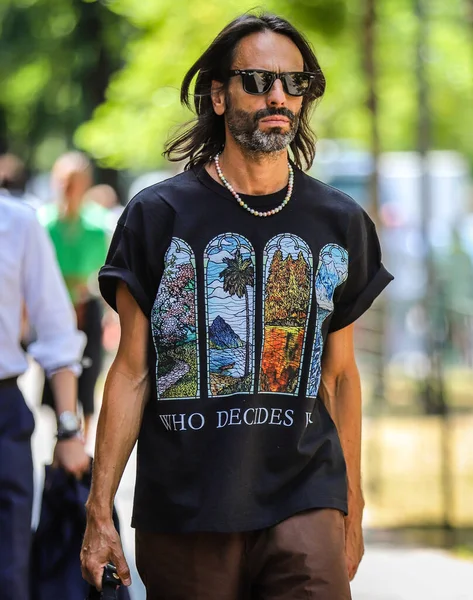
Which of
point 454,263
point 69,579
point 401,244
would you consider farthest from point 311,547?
point 401,244

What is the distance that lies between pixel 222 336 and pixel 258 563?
595mm

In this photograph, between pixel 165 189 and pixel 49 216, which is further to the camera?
pixel 49 216

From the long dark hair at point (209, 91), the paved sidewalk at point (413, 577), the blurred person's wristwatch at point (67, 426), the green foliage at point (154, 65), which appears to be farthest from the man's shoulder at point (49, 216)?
the long dark hair at point (209, 91)

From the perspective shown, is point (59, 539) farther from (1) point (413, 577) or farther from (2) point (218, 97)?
(1) point (413, 577)

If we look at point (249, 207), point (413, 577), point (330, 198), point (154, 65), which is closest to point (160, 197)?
point (249, 207)

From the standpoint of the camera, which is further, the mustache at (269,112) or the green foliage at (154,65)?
the green foliage at (154,65)

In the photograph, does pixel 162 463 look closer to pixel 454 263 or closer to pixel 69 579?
pixel 69 579

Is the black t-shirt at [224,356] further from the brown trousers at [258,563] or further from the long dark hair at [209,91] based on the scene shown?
the long dark hair at [209,91]

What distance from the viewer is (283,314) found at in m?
4.00

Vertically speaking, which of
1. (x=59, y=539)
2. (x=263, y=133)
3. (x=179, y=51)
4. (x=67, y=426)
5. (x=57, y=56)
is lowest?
(x=59, y=539)

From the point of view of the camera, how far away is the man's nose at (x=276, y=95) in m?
4.03

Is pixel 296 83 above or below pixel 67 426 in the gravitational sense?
above

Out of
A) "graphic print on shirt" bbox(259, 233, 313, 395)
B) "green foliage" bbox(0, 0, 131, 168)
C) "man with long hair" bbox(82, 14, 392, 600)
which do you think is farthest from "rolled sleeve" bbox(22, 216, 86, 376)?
"green foliage" bbox(0, 0, 131, 168)

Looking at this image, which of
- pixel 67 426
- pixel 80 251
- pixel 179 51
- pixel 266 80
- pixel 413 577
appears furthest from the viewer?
pixel 179 51
